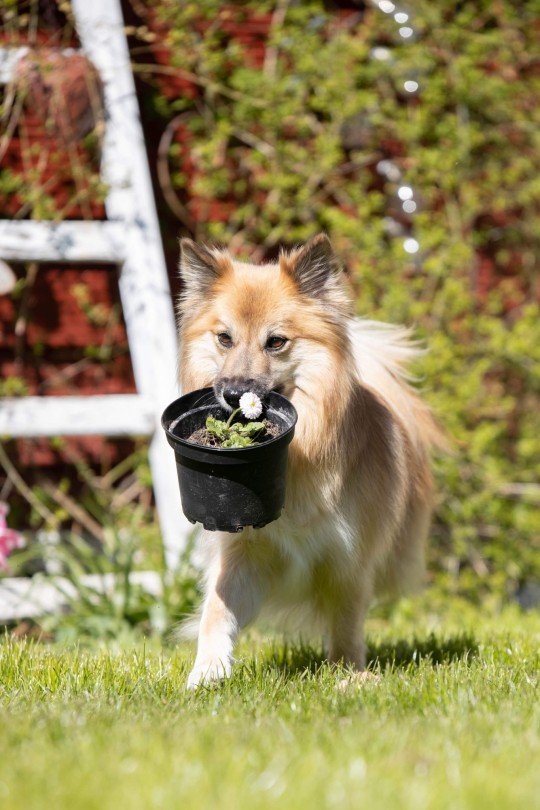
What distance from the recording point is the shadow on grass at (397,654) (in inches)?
135

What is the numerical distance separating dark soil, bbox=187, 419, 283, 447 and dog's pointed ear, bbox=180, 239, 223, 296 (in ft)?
1.98

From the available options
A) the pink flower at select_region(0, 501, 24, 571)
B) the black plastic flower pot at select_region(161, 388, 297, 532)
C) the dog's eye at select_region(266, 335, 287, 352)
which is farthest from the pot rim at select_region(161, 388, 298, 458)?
the pink flower at select_region(0, 501, 24, 571)

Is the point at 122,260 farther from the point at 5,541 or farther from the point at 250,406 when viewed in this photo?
the point at 250,406

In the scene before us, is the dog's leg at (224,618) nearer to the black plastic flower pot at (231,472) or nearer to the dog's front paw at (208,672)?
the dog's front paw at (208,672)

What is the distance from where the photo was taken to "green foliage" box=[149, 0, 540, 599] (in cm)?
602

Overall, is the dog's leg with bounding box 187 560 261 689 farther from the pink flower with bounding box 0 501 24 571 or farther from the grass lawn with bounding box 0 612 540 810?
the pink flower with bounding box 0 501 24 571

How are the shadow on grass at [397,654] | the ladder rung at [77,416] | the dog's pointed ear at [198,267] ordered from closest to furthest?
the dog's pointed ear at [198,267]
the shadow on grass at [397,654]
the ladder rung at [77,416]

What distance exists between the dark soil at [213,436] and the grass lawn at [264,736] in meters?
0.73

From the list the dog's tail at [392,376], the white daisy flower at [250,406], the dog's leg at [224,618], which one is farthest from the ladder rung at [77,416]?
the white daisy flower at [250,406]

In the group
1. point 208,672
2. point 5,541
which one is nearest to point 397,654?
point 208,672

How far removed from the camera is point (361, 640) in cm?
348

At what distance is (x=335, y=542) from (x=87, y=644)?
5.70ft

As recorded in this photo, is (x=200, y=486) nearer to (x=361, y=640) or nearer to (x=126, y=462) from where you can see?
(x=361, y=640)

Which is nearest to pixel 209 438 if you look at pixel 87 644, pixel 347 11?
pixel 87 644
